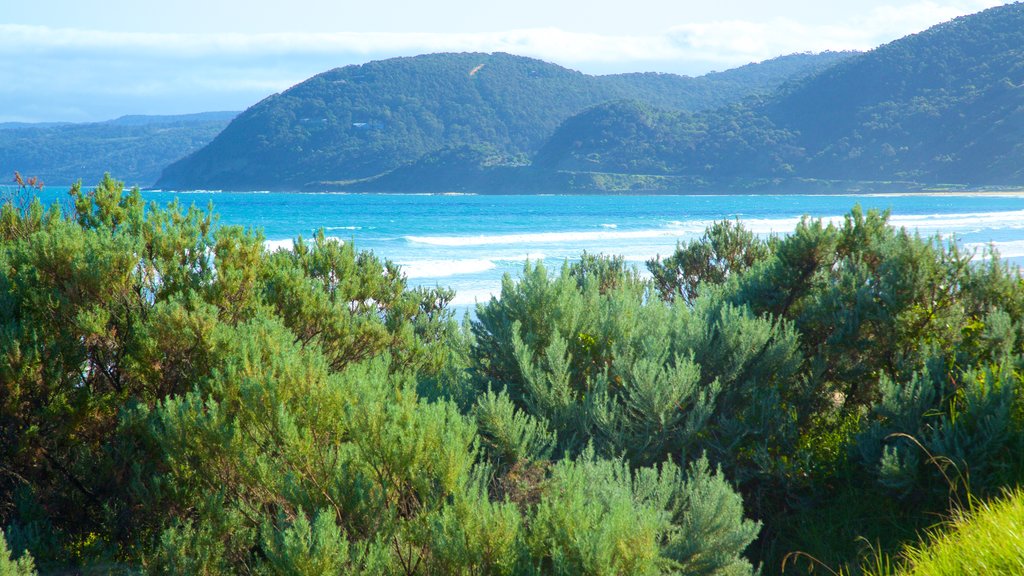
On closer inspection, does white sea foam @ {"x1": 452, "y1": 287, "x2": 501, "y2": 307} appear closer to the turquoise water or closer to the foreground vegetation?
the turquoise water

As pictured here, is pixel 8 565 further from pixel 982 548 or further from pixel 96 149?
pixel 96 149

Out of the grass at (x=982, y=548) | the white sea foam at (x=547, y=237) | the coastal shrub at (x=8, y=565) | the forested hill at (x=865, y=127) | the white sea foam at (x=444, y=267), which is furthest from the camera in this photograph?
the forested hill at (x=865, y=127)

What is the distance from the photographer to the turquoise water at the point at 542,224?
31.0 m

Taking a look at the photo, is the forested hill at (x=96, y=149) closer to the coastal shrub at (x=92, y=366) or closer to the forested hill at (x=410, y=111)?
the forested hill at (x=410, y=111)

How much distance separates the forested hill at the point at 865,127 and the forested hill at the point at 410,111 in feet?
53.7

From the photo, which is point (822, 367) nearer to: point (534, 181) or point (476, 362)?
point (476, 362)

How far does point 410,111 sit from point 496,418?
11634 cm

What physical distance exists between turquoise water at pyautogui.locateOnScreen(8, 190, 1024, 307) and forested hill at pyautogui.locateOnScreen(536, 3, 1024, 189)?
8.86 meters

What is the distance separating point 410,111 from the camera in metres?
116

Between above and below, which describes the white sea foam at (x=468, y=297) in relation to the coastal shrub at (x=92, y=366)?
below

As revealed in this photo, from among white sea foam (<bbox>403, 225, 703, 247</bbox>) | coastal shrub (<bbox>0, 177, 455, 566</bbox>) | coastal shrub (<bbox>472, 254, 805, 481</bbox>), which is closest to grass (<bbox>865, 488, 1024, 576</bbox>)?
coastal shrub (<bbox>472, 254, 805, 481</bbox>)

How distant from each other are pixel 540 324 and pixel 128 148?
121 meters

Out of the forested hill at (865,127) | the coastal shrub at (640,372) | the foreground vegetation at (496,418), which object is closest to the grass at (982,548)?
the foreground vegetation at (496,418)

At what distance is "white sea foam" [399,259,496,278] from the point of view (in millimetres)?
28172
